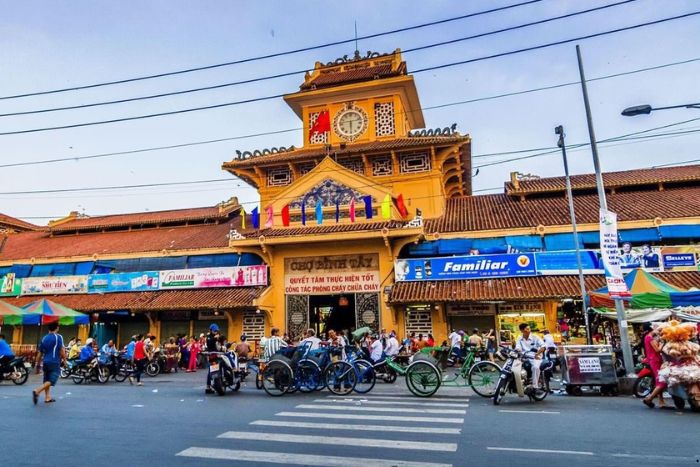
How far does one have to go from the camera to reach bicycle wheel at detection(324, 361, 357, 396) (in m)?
11.5

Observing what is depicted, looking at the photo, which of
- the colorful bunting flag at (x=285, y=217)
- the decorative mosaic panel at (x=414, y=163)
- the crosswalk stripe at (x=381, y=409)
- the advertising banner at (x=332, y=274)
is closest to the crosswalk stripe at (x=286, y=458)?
the crosswalk stripe at (x=381, y=409)

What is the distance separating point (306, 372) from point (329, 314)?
493 inches

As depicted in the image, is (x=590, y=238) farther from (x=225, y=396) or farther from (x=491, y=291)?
(x=225, y=396)

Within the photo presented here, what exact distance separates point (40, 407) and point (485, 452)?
903 centimetres

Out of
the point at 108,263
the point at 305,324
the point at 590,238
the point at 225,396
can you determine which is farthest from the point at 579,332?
the point at 108,263

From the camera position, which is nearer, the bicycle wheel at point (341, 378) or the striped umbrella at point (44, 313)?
the bicycle wheel at point (341, 378)

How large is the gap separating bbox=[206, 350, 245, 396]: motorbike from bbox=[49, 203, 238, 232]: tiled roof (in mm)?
17181

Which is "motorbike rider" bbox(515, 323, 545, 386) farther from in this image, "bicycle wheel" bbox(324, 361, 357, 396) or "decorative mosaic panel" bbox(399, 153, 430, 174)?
"decorative mosaic panel" bbox(399, 153, 430, 174)

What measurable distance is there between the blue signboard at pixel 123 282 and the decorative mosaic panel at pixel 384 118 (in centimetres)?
1353

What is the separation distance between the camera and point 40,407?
975cm

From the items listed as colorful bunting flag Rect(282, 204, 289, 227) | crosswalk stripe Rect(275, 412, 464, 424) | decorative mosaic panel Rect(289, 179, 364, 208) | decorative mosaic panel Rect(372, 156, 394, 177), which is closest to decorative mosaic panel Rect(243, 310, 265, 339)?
colorful bunting flag Rect(282, 204, 289, 227)

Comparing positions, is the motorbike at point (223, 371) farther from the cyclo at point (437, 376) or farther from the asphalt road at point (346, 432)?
the cyclo at point (437, 376)

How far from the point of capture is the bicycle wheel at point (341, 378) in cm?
1148

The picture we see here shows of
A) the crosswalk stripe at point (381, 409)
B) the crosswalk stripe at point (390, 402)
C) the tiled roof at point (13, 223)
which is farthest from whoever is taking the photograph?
the tiled roof at point (13, 223)
